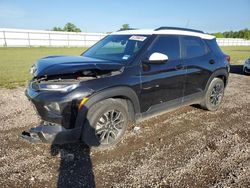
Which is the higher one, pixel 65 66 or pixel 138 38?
pixel 138 38

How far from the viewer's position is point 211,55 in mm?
5461

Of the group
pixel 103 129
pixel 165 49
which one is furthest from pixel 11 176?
pixel 165 49

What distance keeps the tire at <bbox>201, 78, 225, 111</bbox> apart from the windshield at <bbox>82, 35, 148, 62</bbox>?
230cm

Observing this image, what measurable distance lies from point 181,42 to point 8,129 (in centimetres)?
378

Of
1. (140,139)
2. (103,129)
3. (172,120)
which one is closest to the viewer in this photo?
(103,129)

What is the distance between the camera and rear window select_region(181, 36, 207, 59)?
15.8 ft

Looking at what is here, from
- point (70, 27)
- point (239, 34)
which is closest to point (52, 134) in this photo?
point (70, 27)

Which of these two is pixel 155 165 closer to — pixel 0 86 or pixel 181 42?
pixel 181 42

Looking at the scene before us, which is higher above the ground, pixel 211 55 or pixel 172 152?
pixel 211 55

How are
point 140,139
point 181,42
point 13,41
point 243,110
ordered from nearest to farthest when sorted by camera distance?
point 140,139
point 181,42
point 243,110
point 13,41

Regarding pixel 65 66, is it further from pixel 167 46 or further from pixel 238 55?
pixel 238 55

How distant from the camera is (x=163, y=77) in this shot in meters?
4.29

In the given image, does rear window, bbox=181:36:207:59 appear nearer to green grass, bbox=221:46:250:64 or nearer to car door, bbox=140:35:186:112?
car door, bbox=140:35:186:112

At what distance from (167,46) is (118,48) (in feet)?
3.08
